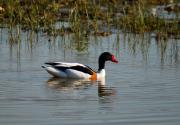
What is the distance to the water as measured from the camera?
1327 cm

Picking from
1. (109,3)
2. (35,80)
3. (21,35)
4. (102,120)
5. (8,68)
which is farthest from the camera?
(109,3)

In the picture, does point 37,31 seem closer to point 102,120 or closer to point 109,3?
point 109,3

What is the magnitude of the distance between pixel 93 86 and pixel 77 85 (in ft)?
1.27

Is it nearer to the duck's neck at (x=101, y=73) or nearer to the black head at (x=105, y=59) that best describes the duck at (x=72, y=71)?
the duck's neck at (x=101, y=73)

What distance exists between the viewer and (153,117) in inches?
521

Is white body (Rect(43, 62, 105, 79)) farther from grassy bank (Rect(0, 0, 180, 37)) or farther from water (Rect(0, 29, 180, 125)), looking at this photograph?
grassy bank (Rect(0, 0, 180, 37))

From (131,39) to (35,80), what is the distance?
6.72 m

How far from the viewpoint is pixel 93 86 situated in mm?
17406

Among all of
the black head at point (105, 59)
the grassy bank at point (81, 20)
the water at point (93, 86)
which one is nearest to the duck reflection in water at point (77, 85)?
the water at point (93, 86)

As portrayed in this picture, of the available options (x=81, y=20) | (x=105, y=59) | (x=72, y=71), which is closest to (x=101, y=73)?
(x=72, y=71)

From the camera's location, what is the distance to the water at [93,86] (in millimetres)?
13266

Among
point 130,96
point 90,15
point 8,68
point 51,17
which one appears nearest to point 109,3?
point 90,15

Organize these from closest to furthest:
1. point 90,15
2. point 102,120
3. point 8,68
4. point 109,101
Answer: point 102,120, point 109,101, point 8,68, point 90,15

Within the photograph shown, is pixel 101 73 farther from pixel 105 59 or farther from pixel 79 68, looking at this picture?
pixel 105 59
